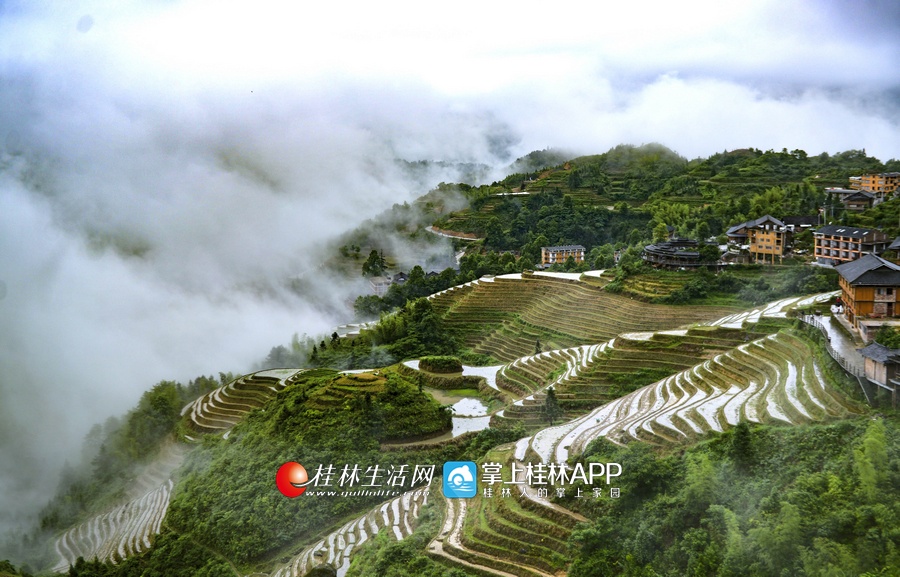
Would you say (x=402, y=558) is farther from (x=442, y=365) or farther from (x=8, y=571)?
(x=442, y=365)

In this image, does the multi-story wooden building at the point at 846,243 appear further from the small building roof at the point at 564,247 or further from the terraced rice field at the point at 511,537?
the terraced rice field at the point at 511,537

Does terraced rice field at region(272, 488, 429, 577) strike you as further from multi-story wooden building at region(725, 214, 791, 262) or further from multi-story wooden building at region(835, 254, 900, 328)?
multi-story wooden building at region(725, 214, 791, 262)

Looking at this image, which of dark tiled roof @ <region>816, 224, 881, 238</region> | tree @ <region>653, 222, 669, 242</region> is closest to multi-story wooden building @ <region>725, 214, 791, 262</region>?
dark tiled roof @ <region>816, 224, 881, 238</region>

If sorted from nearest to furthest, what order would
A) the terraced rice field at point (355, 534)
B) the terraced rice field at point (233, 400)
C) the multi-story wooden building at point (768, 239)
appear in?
the terraced rice field at point (355, 534) → the terraced rice field at point (233, 400) → the multi-story wooden building at point (768, 239)

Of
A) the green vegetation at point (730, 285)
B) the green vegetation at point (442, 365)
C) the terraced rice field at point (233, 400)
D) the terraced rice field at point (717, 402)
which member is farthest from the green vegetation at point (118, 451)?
the green vegetation at point (730, 285)

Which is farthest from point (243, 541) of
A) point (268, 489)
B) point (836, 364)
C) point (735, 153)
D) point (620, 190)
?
point (735, 153)

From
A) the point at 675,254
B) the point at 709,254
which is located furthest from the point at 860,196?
the point at 675,254
